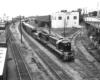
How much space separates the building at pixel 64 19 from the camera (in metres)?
64.7

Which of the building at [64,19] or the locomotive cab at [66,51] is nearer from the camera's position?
the locomotive cab at [66,51]

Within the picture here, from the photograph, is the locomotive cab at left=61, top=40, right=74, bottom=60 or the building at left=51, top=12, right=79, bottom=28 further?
the building at left=51, top=12, right=79, bottom=28

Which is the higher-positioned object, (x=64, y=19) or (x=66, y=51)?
(x=64, y=19)

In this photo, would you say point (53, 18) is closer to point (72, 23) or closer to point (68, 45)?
point (72, 23)

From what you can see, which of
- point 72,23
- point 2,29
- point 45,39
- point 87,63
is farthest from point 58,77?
point 72,23

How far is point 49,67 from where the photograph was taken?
891 inches

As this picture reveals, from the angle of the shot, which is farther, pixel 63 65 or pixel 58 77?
pixel 63 65

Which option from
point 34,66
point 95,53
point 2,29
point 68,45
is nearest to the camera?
point 34,66

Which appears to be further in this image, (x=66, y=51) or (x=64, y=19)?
(x=64, y=19)

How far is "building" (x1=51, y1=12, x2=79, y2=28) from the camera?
212ft

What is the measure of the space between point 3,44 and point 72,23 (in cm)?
4396

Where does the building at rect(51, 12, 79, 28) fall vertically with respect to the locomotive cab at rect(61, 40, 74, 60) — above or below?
above

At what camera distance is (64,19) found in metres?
64.4

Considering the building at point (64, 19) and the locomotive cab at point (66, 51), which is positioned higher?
the building at point (64, 19)
